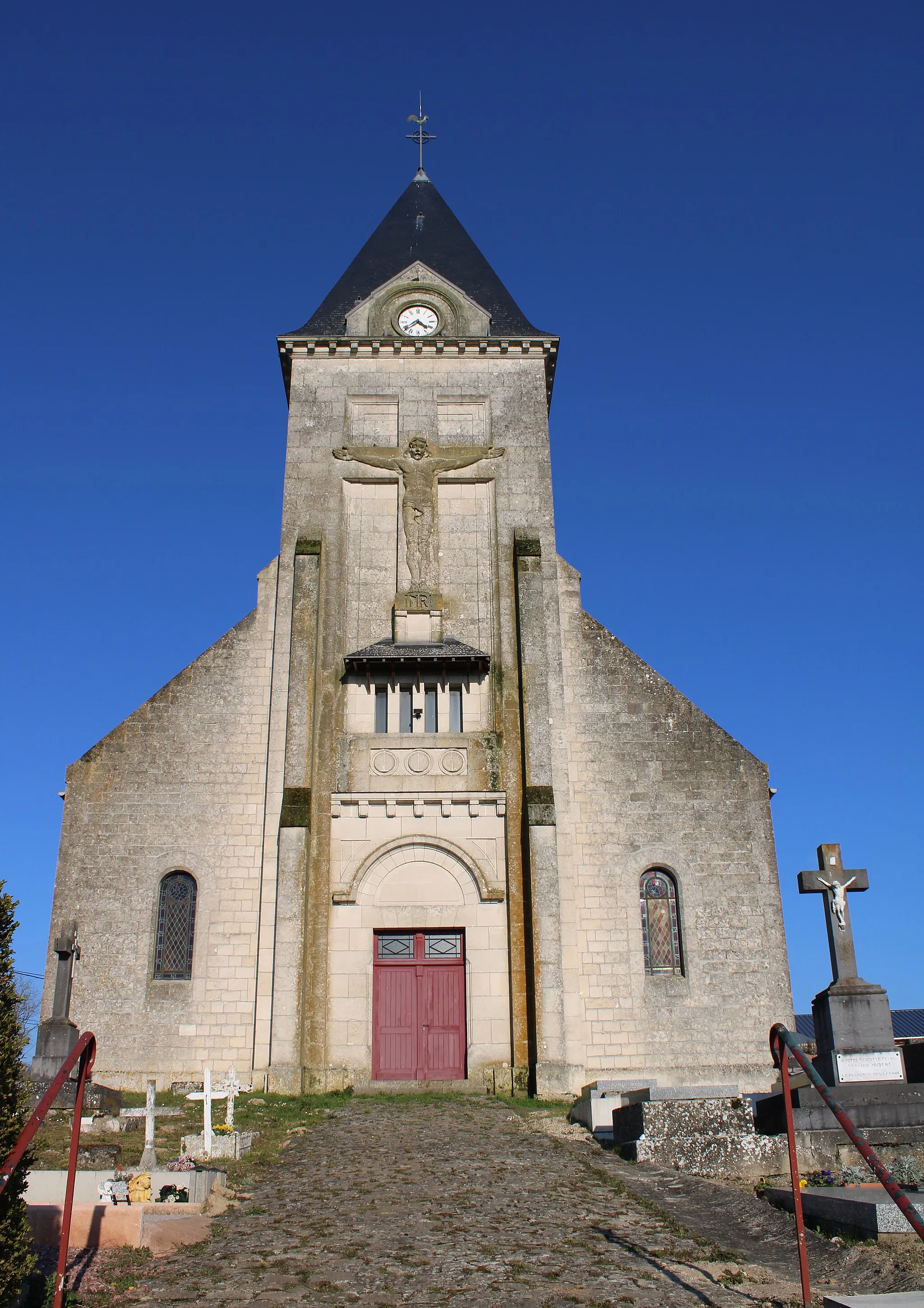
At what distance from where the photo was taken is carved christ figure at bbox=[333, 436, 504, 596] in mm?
19062

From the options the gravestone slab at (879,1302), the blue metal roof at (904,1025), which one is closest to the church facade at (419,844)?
the gravestone slab at (879,1302)

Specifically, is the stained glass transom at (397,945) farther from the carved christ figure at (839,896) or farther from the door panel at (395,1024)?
the carved christ figure at (839,896)

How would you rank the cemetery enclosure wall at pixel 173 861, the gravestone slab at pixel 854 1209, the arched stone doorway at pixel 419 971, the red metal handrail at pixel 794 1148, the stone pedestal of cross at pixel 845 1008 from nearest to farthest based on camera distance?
the red metal handrail at pixel 794 1148, the gravestone slab at pixel 854 1209, the stone pedestal of cross at pixel 845 1008, the cemetery enclosure wall at pixel 173 861, the arched stone doorway at pixel 419 971

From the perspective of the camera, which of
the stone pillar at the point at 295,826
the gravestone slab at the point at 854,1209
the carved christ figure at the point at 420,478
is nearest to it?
the gravestone slab at the point at 854,1209

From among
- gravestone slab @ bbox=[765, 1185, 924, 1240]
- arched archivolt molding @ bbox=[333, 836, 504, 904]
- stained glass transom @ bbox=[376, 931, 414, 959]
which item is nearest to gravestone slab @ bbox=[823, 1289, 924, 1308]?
gravestone slab @ bbox=[765, 1185, 924, 1240]

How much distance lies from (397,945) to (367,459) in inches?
350

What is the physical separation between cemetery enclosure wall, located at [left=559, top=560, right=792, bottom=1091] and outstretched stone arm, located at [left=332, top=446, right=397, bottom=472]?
466 centimetres

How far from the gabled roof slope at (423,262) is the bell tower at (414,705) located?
140 mm

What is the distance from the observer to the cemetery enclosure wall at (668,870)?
637 inches

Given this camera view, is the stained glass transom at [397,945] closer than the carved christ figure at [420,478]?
Yes

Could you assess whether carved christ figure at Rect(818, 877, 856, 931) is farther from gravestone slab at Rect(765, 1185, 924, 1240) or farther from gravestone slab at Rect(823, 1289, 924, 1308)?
gravestone slab at Rect(823, 1289, 924, 1308)

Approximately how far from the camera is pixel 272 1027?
50.8 feet

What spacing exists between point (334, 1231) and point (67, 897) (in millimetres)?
10505

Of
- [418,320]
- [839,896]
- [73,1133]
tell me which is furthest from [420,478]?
[73,1133]
